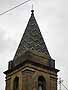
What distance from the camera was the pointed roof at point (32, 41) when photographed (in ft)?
113

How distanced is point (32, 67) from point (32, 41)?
2.76 meters

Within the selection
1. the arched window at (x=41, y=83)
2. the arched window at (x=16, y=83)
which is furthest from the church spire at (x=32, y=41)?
the arched window at (x=41, y=83)

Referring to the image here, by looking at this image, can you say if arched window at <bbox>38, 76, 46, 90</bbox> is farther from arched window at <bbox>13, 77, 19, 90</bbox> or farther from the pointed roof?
the pointed roof

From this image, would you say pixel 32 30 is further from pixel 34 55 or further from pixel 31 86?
pixel 31 86

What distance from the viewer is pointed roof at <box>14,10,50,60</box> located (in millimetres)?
34594

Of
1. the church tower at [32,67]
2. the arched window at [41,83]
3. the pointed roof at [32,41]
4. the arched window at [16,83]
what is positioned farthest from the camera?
the pointed roof at [32,41]

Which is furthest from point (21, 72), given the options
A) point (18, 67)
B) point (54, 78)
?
point (54, 78)

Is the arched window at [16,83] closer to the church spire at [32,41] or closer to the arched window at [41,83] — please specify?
the arched window at [41,83]

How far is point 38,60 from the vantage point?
34.0 metres

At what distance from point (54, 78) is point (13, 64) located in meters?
3.91

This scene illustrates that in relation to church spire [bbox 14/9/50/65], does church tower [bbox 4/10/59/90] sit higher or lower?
lower

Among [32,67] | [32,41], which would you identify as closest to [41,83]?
[32,67]

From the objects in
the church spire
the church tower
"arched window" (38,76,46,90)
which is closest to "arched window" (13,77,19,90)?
the church tower

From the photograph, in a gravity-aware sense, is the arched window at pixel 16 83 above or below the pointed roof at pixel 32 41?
below
